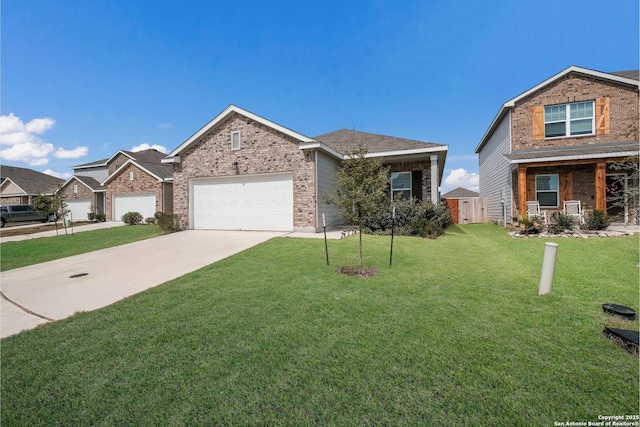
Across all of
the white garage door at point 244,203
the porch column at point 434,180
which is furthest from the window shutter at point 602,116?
the white garage door at point 244,203

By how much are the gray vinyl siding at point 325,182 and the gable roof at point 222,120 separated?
128 centimetres

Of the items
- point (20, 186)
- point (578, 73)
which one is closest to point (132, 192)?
point (20, 186)

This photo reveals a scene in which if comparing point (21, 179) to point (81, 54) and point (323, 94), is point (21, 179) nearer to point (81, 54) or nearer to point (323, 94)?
point (81, 54)

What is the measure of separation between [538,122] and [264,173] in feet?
47.0

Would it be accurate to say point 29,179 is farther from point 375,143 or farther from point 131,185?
point 375,143

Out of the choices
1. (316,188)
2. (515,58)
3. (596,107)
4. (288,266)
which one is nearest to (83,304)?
(288,266)

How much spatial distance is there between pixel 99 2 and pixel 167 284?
941cm

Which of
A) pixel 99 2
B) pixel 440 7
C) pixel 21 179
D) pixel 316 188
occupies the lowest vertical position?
pixel 316 188

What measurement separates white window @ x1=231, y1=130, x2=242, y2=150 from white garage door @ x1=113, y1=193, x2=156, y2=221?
1151 centimetres

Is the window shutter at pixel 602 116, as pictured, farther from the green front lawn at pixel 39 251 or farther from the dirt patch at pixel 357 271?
the green front lawn at pixel 39 251

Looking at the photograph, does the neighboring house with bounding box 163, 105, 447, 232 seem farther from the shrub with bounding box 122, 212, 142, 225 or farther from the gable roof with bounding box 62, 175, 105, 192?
the gable roof with bounding box 62, 175, 105, 192

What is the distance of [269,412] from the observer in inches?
79.4

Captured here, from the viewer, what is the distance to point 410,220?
1110 cm

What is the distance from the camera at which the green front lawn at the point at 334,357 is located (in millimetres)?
2033
